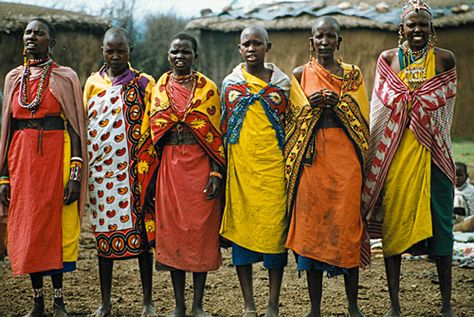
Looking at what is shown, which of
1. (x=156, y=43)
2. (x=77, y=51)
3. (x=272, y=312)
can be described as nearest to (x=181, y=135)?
(x=272, y=312)

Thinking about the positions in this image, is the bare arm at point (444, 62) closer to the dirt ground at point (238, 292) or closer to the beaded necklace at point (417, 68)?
the beaded necklace at point (417, 68)

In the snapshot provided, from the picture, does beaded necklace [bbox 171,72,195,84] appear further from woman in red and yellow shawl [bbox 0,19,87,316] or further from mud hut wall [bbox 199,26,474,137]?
mud hut wall [bbox 199,26,474,137]

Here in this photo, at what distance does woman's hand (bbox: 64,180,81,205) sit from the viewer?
5.00 m

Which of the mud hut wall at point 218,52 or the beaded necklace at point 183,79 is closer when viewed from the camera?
the beaded necklace at point 183,79

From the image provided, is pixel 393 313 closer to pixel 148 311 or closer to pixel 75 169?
pixel 148 311

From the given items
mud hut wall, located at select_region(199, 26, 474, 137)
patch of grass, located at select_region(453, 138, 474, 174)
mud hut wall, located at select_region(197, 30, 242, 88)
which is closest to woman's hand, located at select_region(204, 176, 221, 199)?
patch of grass, located at select_region(453, 138, 474, 174)

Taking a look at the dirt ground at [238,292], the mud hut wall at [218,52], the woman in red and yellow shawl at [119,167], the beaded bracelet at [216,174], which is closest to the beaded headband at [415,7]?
the beaded bracelet at [216,174]

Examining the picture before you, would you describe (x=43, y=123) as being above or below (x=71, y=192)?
above

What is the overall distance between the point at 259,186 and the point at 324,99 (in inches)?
28.2

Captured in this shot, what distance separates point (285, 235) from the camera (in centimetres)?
487

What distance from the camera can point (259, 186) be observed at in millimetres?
4828

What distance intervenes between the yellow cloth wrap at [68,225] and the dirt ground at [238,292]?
552mm

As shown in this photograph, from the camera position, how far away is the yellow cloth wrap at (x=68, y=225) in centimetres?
501

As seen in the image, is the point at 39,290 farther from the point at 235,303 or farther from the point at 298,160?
the point at 298,160
